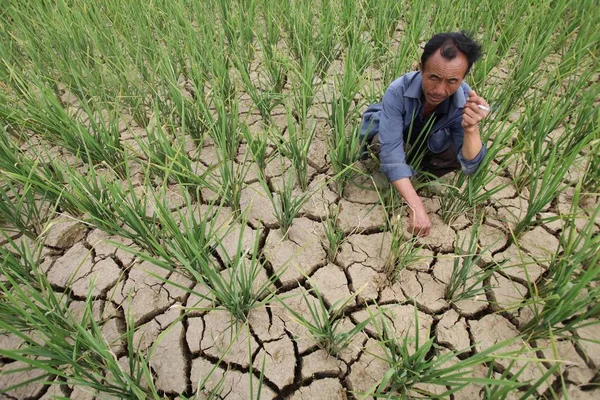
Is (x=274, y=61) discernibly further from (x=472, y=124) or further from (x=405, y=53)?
(x=472, y=124)

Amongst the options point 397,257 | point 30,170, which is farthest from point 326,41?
point 30,170

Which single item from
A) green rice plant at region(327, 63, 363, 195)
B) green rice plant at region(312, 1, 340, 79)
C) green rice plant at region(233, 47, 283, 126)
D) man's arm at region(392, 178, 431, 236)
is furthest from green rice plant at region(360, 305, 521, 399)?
green rice plant at region(312, 1, 340, 79)

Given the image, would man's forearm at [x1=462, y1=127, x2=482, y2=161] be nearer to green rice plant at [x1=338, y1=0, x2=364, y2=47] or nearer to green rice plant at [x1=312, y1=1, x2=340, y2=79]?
green rice plant at [x1=312, y1=1, x2=340, y2=79]

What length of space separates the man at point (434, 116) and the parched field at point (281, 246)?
0.09 metres

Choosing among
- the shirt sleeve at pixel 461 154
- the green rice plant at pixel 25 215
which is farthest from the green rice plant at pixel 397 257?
the green rice plant at pixel 25 215

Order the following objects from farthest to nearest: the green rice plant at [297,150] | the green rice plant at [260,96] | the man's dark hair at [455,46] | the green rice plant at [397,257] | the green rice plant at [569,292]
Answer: the green rice plant at [260,96]
the green rice plant at [297,150]
the green rice plant at [397,257]
the man's dark hair at [455,46]
the green rice plant at [569,292]

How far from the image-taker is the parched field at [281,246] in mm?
1004

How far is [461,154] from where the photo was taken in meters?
1.24

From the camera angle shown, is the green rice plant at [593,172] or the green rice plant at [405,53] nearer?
the green rice plant at [593,172]

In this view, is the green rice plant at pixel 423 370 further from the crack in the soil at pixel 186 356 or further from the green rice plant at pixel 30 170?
the green rice plant at pixel 30 170

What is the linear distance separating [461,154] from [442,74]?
30cm

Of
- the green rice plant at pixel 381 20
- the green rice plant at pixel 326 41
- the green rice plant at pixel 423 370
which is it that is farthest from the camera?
the green rice plant at pixel 381 20

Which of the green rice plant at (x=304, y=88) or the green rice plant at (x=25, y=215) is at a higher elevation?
the green rice plant at (x=304, y=88)

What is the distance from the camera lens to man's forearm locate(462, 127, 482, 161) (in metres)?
1.15
